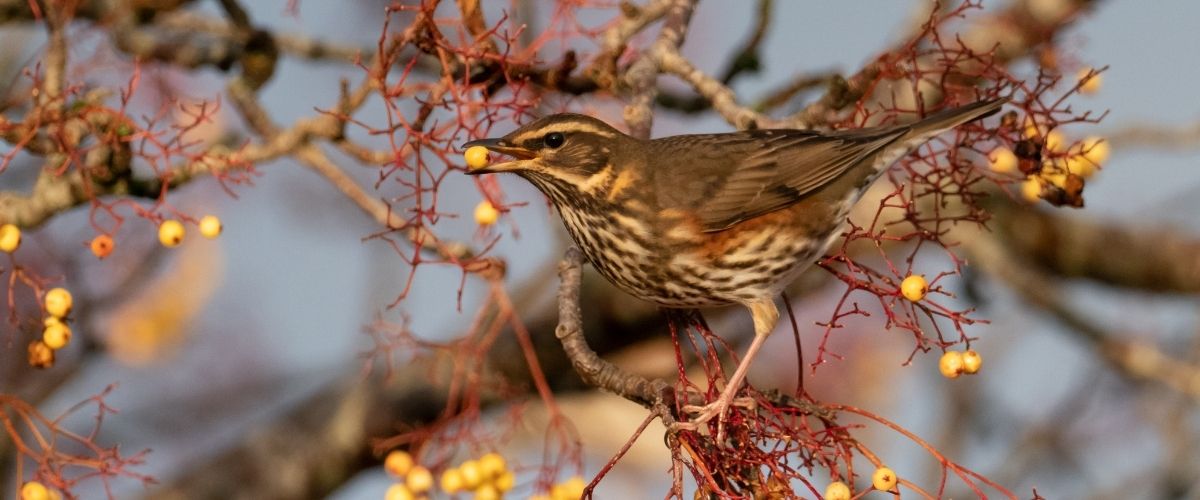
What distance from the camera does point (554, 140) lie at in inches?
181

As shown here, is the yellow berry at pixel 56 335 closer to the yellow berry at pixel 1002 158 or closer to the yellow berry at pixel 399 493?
the yellow berry at pixel 399 493

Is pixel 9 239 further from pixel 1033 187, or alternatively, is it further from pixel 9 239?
pixel 1033 187

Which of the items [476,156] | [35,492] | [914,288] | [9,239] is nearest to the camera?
[914,288]

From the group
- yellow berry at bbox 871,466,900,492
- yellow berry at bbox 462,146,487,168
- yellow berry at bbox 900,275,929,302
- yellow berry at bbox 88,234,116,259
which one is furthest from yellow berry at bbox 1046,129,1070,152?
yellow berry at bbox 88,234,116,259

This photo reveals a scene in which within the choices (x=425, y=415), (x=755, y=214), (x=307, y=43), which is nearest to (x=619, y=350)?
(x=425, y=415)

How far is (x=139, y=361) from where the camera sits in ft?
27.8

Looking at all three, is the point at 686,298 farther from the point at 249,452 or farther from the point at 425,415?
the point at 249,452

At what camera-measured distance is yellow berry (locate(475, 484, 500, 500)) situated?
455cm

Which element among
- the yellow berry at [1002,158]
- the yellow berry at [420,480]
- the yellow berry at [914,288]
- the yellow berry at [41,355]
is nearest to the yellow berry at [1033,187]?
the yellow berry at [1002,158]

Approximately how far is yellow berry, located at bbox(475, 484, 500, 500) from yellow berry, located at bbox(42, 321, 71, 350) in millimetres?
1479

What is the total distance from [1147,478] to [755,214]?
15.4 feet

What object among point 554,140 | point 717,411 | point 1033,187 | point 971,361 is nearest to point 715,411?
point 717,411

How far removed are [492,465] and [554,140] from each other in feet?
3.85

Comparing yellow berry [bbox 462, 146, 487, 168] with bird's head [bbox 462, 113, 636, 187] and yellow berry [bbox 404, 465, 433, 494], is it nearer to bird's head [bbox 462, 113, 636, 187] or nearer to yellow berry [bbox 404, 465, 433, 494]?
bird's head [bbox 462, 113, 636, 187]
